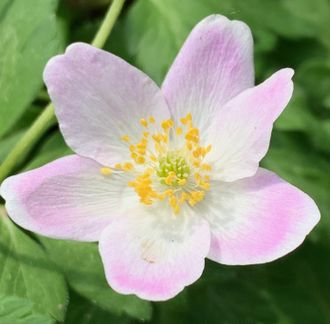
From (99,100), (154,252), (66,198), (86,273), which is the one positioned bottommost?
(86,273)

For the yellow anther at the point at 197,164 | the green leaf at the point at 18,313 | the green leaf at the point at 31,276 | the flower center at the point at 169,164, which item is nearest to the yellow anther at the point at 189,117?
the flower center at the point at 169,164

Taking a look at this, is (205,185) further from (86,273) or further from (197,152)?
(86,273)

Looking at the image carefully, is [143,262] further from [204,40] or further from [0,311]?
[204,40]

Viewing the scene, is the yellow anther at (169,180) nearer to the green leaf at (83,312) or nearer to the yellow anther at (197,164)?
the yellow anther at (197,164)

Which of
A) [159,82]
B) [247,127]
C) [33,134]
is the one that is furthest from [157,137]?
[159,82]

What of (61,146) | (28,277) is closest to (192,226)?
(28,277)

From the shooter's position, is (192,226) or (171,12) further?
(171,12)
